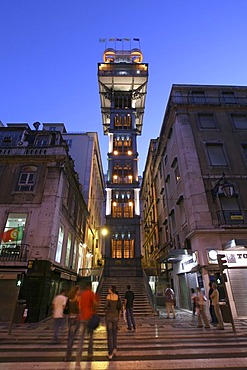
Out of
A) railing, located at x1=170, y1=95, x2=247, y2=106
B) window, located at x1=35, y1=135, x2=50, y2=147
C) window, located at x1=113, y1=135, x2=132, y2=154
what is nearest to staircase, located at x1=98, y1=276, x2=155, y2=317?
window, located at x1=35, y1=135, x2=50, y2=147

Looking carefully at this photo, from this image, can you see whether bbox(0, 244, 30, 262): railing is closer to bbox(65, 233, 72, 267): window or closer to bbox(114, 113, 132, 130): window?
bbox(65, 233, 72, 267): window

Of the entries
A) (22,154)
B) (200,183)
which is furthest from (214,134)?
(22,154)

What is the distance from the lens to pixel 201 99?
21391 mm

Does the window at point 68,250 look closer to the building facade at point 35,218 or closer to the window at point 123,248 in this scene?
the building facade at point 35,218

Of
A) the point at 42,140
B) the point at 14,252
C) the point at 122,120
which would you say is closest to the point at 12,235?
the point at 14,252

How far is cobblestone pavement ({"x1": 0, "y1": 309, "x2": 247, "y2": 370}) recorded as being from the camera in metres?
5.06

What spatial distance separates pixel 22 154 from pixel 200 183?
14899 millimetres

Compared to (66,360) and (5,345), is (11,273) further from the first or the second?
(66,360)

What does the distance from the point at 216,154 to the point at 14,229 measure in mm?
17408

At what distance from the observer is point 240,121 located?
19.8 metres

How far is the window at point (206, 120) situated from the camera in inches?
766

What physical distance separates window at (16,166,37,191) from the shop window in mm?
2162

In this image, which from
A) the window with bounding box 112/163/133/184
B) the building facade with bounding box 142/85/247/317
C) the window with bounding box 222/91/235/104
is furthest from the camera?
the window with bounding box 112/163/133/184

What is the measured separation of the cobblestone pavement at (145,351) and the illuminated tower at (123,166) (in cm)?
1676
